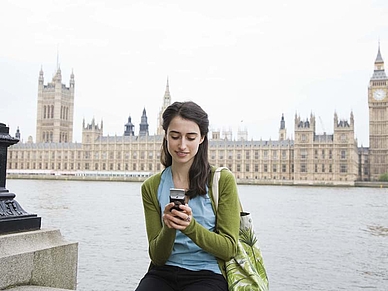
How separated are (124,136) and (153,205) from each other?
240 feet

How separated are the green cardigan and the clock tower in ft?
232

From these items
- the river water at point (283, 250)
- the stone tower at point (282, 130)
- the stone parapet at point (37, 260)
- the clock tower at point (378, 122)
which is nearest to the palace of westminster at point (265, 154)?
the clock tower at point (378, 122)

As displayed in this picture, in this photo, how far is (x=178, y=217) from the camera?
2066 mm

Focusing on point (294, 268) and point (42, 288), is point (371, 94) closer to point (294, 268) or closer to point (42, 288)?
point (294, 268)

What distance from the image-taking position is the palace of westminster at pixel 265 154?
207 feet

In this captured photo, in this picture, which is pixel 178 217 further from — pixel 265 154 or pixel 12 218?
pixel 265 154

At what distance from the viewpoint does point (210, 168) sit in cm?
241

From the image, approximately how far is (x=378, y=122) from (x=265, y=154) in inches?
754

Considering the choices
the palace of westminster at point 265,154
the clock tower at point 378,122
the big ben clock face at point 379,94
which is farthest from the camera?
the big ben clock face at point 379,94

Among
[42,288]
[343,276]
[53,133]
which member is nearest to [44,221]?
[343,276]

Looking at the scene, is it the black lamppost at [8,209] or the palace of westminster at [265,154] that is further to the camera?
the palace of westminster at [265,154]

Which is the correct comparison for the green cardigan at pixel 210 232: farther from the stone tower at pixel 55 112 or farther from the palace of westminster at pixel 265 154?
the stone tower at pixel 55 112

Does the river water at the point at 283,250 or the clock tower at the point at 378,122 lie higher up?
the clock tower at the point at 378,122

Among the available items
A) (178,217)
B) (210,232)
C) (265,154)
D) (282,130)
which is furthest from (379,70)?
(178,217)
